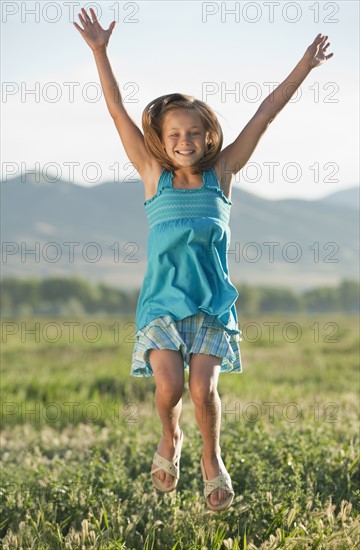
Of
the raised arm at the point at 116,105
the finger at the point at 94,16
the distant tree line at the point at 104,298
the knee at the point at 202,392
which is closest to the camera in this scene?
the knee at the point at 202,392

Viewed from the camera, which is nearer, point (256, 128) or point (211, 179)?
point (211, 179)

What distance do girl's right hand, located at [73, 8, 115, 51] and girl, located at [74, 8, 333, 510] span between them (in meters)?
0.01

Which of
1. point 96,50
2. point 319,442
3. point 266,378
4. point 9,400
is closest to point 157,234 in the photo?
point 96,50

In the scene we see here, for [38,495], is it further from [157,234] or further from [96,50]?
[96,50]

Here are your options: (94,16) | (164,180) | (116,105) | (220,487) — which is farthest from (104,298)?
(220,487)

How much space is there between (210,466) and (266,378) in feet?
40.6

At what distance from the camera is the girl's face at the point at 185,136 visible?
16.4 feet

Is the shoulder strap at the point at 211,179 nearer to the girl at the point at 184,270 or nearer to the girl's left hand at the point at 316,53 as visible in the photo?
A: the girl at the point at 184,270

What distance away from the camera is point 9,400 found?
43.8 ft

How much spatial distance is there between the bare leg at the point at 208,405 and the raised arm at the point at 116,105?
1.22 m

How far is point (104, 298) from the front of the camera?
80812 mm

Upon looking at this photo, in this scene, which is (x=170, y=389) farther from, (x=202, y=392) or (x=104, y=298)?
(x=104, y=298)

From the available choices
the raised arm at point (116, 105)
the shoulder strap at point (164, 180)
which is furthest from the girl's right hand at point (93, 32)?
the shoulder strap at point (164, 180)

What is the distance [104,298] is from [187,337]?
7623 centimetres
